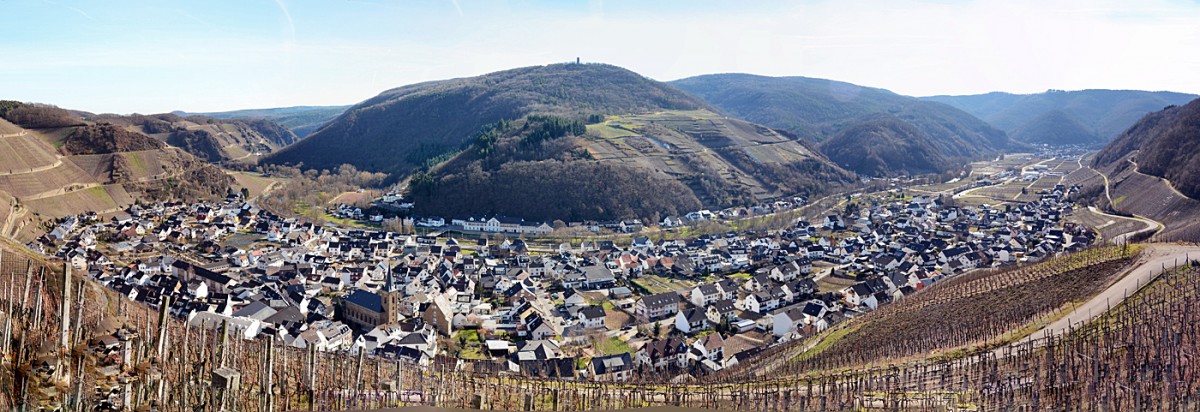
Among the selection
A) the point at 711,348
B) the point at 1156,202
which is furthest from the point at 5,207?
the point at 1156,202

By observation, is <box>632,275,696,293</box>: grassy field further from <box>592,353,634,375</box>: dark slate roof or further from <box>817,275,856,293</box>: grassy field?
<box>592,353,634,375</box>: dark slate roof

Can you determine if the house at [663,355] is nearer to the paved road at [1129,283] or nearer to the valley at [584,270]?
the valley at [584,270]

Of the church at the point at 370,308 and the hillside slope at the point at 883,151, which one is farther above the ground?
the hillside slope at the point at 883,151

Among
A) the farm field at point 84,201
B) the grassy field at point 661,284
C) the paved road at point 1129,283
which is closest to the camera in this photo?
the paved road at point 1129,283

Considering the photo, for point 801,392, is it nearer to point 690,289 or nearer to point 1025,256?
point 690,289

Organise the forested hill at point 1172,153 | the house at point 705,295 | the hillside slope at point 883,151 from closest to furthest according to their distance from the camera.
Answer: the house at point 705,295 < the forested hill at point 1172,153 < the hillside slope at point 883,151

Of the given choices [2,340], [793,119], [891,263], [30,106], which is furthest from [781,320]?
[793,119]

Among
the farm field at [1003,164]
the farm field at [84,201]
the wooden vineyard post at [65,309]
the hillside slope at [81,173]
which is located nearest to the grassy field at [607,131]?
the hillside slope at [81,173]
